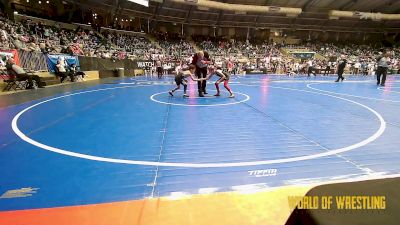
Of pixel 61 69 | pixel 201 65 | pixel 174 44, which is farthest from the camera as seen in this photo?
pixel 174 44

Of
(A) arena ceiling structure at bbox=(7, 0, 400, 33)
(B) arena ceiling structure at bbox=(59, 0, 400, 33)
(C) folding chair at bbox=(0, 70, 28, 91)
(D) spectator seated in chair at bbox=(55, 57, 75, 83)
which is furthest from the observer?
(B) arena ceiling structure at bbox=(59, 0, 400, 33)

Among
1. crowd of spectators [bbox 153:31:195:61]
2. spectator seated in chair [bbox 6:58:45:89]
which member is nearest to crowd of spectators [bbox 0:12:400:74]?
crowd of spectators [bbox 153:31:195:61]

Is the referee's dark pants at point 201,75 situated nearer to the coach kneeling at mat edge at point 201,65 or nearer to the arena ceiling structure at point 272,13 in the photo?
the coach kneeling at mat edge at point 201,65

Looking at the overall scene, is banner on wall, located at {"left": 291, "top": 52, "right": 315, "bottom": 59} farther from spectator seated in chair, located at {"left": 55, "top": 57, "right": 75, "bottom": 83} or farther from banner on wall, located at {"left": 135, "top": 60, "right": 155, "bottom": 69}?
spectator seated in chair, located at {"left": 55, "top": 57, "right": 75, "bottom": 83}

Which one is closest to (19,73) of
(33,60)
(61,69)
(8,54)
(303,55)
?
(8,54)

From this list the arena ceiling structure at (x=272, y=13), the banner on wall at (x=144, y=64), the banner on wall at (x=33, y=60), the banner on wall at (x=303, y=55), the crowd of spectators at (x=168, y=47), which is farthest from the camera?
the banner on wall at (x=303, y=55)

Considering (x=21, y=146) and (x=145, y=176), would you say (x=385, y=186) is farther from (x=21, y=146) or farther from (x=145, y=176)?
(x=21, y=146)

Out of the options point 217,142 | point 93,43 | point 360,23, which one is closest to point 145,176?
point 217,142

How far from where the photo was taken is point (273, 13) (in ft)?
135

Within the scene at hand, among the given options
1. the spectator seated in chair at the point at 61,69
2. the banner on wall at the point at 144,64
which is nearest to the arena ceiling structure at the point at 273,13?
the banner on wall at the point at 144,64

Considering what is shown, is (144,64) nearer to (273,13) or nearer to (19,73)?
(19,73)

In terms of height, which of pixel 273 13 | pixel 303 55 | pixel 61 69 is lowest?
pixel 61 69

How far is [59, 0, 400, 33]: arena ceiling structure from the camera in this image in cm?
3588

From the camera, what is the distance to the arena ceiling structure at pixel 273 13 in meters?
35.9
